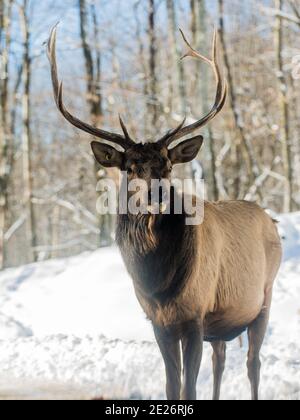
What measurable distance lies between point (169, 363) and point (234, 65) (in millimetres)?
24349

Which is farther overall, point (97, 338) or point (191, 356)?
point (97, 338)

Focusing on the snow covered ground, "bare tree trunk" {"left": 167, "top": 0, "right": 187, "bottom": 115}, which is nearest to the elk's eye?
the snow covered ground

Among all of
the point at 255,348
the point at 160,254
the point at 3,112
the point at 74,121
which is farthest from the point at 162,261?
the point at 3,112

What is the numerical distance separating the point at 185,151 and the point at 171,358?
1.56 m

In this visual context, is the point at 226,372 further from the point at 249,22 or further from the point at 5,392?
the point at 249,22

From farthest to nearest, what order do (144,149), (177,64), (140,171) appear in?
1. (177,64)
2. (144,149)
3. (140,171)

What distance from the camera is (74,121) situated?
5297 millimetres

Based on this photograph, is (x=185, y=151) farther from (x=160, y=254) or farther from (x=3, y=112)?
(x=3, y=112)

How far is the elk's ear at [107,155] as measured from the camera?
5031 mm

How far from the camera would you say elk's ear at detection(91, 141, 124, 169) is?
16.5 ft

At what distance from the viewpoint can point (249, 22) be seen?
27781 mm

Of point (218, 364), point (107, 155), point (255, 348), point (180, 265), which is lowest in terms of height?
point (218, 364)

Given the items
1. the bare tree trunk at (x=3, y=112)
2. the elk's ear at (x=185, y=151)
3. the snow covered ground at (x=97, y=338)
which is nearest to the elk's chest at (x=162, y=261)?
the elk's ear at (x=185, y=151)
